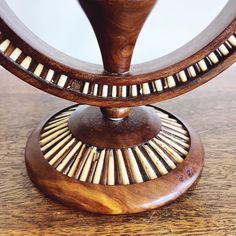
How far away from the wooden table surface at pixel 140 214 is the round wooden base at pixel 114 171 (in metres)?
0.02

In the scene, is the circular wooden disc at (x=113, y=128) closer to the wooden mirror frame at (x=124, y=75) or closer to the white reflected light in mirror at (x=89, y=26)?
the wooden mirror frame at (x=124, y=75)

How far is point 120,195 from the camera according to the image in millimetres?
511

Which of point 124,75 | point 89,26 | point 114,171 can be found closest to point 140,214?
point 114,171

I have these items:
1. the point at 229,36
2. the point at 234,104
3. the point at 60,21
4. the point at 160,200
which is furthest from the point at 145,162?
the point at 60,21

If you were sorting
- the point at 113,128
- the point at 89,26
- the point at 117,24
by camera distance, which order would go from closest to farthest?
the point at 117,24, the point at 113,128, the point at 89,26

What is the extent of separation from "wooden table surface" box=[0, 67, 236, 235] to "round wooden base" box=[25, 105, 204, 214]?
0.02 metres

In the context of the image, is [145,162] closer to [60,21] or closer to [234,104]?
[234,104]

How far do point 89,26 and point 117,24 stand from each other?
1.40 ft

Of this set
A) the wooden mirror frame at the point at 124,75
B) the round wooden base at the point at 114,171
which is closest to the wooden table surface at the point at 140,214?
the round wooden base at the point at 114,171

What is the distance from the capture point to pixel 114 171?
0.53 meters

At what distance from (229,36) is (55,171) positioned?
0.26 meters

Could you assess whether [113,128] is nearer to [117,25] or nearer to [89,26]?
[117,25]

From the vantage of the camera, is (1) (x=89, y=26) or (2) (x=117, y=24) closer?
(2) (x=117, y=24)

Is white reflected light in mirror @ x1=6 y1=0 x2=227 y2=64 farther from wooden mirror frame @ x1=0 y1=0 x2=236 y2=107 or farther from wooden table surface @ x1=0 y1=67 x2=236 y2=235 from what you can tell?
wooden mirror frame @ x1=0 y1=0 x2=236 y2=107
